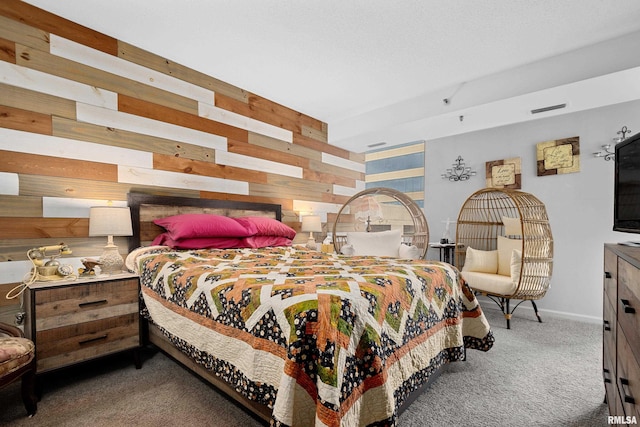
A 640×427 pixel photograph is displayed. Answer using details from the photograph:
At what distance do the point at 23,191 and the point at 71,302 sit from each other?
38.2 inches

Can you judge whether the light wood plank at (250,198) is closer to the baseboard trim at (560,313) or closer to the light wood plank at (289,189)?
the light wood plank at (289,189)

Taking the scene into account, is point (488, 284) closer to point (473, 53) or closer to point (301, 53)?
point (473, 53)

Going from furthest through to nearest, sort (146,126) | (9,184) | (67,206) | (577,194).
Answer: (577,194), (146,126), (67,206), (9,184)

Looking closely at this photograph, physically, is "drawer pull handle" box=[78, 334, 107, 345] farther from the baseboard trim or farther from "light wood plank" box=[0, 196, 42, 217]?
the baseboard trim

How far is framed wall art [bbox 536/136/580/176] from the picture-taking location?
3.50 meters

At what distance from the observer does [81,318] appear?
6.44ft

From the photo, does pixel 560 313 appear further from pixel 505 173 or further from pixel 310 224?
pixel 310 224

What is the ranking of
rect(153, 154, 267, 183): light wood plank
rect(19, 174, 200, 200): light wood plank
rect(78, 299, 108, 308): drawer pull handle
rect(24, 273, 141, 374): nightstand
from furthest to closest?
rect(153, 154, 267, 183): light wood plank < rect(19, 174, 200, 200): light wood plank < rect(78, 299, 108, 308): drawer pull handle < rect(24, 273, 141, 374): nightstand

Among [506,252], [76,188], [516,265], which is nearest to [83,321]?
[76,188]

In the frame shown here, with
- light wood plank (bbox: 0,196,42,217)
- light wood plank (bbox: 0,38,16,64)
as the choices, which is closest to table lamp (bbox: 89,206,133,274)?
light wood plank (bbox: 0,196,42,217)

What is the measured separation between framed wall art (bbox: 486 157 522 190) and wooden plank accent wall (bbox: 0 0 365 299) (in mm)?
2932

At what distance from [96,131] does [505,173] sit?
445 cm

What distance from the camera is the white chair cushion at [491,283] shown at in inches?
124

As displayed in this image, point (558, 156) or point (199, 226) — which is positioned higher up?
point (558, 156)
